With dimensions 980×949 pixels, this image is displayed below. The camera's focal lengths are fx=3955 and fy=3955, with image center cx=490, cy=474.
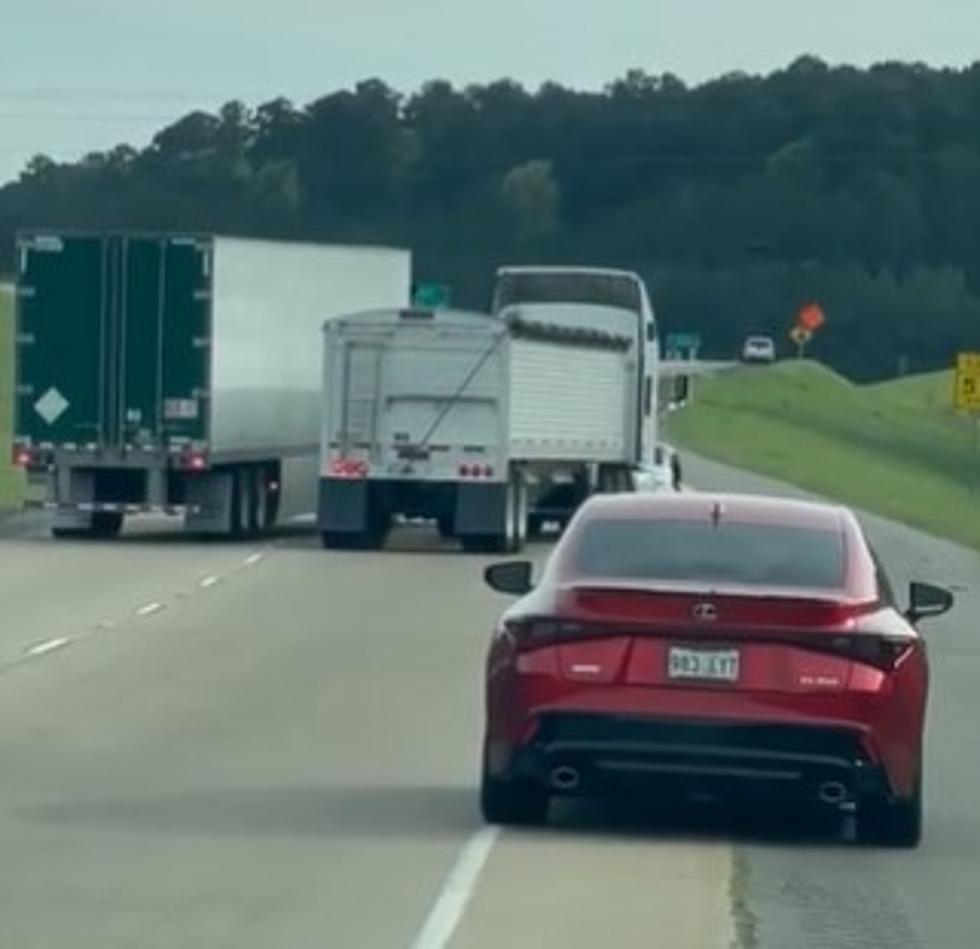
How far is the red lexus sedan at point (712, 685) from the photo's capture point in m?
16.4

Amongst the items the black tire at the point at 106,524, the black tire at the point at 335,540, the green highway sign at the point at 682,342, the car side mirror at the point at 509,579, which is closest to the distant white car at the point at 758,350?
the green highway sign at the point at 682,342

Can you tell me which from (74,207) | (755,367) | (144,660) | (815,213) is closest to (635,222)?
(815,213)

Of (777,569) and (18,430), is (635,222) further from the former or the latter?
(777,569)

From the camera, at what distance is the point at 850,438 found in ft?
333

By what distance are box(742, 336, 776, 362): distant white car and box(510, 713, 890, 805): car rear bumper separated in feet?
419

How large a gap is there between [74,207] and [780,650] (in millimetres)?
95015

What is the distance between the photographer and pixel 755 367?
13525cm

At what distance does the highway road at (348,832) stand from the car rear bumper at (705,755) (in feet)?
1.06

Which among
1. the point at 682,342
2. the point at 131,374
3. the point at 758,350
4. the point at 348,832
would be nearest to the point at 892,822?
Result: the point at 348,832

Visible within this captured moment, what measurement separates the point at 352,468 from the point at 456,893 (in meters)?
30.5

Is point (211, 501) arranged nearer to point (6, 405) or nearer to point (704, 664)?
point (704, 664)

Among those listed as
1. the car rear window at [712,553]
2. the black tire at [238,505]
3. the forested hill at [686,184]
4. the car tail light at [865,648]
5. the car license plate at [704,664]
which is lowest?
the black tire at [238,505]

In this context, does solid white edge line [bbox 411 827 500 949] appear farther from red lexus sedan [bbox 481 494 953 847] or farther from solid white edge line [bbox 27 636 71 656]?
solid white edge line [bbox 27 636 71 656]

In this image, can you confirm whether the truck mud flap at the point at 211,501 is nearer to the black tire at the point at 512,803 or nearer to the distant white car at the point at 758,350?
the black tire at the point at 512,803
